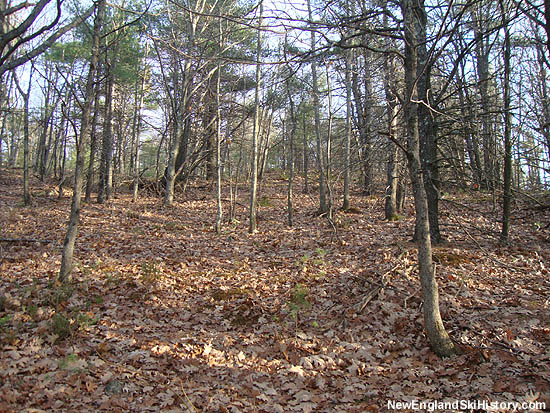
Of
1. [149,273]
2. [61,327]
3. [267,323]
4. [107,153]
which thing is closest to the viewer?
[61,327]

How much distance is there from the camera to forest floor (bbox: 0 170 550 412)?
395 cm

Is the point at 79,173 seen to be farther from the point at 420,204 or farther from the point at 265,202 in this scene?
the point at 265,202

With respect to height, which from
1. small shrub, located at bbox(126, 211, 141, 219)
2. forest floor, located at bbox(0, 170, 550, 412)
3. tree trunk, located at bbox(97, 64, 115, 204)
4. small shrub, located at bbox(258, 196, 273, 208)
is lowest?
forest floor, located at bbox(0, 170, 550, 412)

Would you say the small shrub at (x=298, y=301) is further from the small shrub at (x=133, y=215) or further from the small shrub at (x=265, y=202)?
the small shrub at (x=265, y=202)

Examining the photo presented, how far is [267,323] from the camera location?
19.6 feet

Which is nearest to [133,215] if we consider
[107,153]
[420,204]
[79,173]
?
[107,153]

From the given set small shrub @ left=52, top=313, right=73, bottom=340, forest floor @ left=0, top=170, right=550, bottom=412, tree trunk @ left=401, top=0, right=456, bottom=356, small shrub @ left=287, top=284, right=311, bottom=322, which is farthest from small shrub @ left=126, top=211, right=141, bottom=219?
tree trunk @ left=401, top=0, right=456, bottom=356

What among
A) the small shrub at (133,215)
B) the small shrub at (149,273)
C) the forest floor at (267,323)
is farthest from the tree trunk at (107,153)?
the small shrub at (149,273)

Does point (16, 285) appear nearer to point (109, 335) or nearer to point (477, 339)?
point (109, 335)

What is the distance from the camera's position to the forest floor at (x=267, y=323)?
395 cm

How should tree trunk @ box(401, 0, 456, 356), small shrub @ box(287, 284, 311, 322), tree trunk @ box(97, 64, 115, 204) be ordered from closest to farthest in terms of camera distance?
tree trunk @ box(401, 0, 456, 356) → small shrub @ box(287, 284, 311, 322) → tree trunk @ box(97, 64, 115, 204)

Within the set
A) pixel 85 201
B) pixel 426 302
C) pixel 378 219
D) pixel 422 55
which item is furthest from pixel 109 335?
pixel 85 201

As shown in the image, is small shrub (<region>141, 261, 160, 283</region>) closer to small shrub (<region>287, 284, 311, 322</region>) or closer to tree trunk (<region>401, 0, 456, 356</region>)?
small shrub (<region>287, 284, 311, 322</region>)

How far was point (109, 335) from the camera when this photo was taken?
513cm
